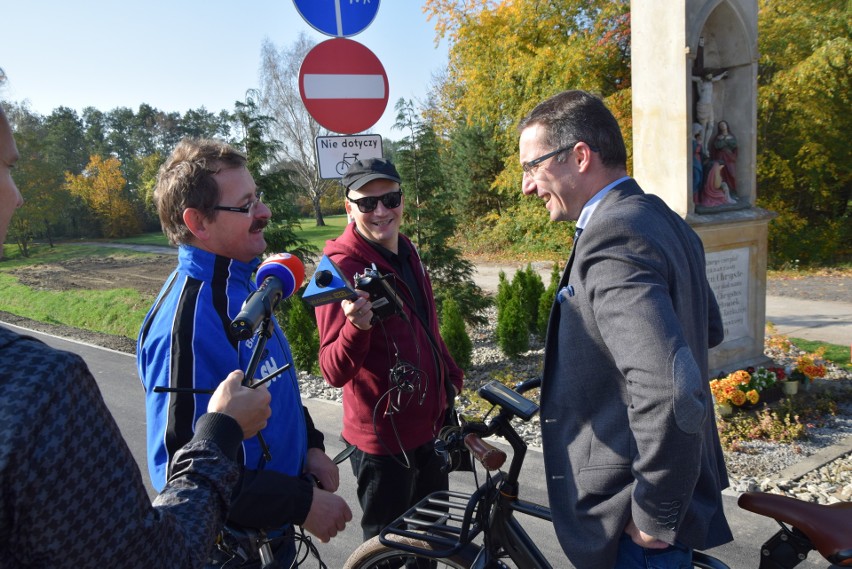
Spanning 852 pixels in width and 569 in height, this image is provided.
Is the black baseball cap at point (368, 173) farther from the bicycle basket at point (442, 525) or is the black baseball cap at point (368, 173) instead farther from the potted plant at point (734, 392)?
the potted plant at point (734, 392)

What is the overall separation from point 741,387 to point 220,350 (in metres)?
4.90

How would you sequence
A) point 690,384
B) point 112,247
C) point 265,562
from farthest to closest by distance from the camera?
1. point 112,247
2. point 265,562
3. point 690,384

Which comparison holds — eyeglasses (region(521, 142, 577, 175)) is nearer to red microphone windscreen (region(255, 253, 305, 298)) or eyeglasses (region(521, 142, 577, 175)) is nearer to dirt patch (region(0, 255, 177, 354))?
red microphone windscreen (region(255, 253, 305, 298))

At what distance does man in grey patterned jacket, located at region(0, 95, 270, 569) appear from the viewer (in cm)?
83

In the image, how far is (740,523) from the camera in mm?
3744

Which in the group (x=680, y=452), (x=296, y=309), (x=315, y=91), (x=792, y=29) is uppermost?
(x=792, y=29)

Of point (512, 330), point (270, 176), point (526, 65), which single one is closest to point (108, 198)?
point (526, 65)

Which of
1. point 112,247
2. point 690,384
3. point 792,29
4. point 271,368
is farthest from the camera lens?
point 112,247

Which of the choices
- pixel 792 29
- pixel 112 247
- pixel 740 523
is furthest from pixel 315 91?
pixel 112 247

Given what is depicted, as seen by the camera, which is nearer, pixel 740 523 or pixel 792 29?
pixel 740 523

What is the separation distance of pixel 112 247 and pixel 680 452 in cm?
3905

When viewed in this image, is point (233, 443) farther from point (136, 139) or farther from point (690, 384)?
point (136, 139)

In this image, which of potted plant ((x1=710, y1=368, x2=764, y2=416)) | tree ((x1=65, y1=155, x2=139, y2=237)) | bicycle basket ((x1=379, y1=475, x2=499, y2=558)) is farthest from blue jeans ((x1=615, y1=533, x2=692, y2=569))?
tree ((x1=65, y1=155, x2=139, y2=237))

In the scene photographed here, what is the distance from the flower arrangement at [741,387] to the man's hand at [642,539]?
12.8 feet
